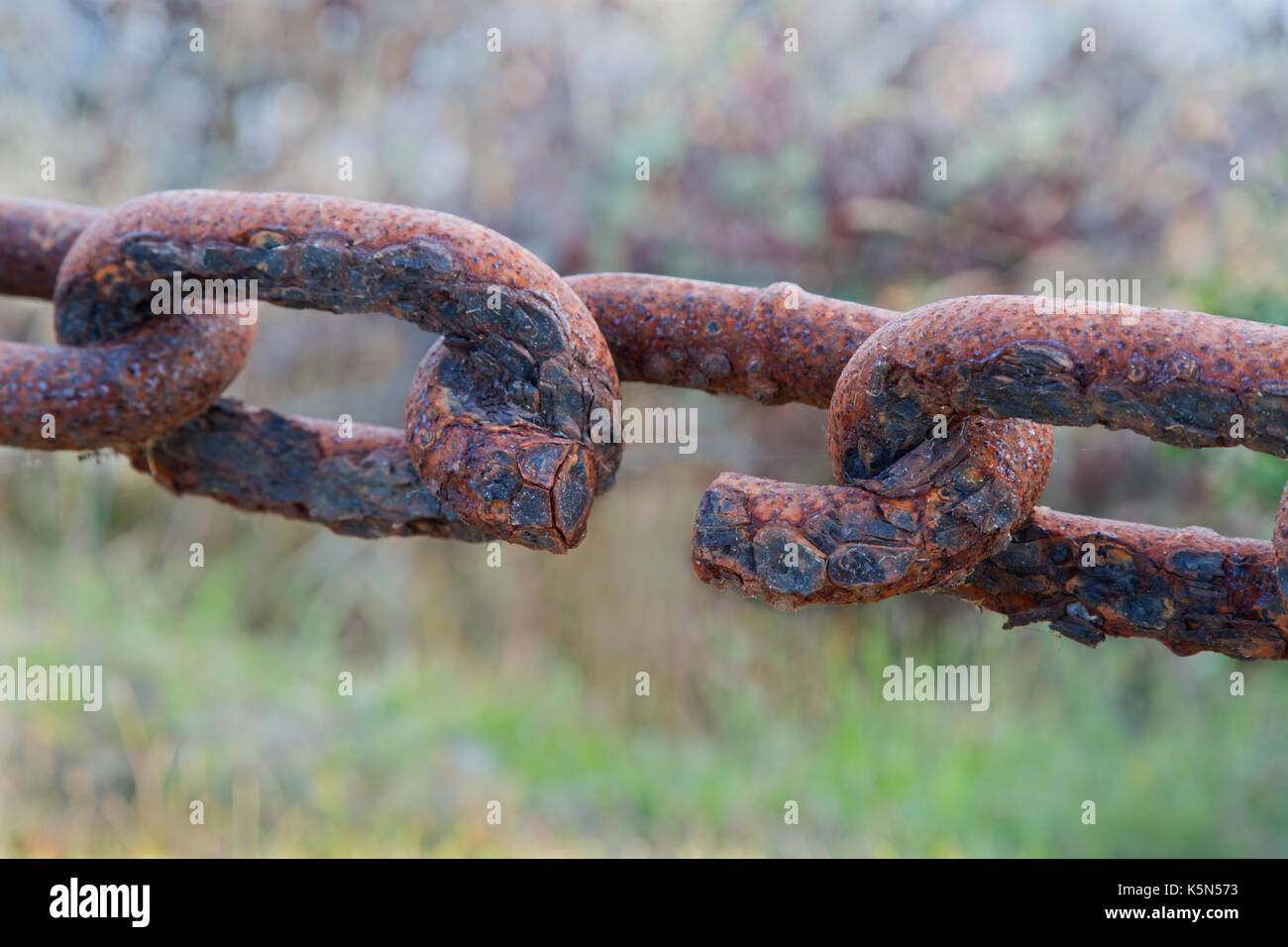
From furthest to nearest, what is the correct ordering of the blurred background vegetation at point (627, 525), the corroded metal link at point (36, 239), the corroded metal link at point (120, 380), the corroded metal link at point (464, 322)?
the blurred background vegetation at point (627, 525) → the corroded metal link at point (36, 239) → the corroded metal link at point (120, 380) → the corroded metal link at point (464, 322)

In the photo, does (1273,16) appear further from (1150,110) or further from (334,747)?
(334,747)

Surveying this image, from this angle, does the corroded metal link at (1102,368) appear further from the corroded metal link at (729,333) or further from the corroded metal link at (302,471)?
the corroded metal link at (302,471)

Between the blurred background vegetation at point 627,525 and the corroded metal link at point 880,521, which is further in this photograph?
the blurred background vegetation at point 627,525

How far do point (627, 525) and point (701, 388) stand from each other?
2437mm

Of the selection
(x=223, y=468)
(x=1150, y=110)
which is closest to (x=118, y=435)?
(x=223, y=468)

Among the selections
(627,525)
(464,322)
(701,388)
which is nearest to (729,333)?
(701,388)

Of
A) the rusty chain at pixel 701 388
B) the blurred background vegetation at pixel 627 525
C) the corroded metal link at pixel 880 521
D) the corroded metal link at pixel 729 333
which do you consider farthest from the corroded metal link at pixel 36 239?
the blurred background vegetation at pixel 627 525

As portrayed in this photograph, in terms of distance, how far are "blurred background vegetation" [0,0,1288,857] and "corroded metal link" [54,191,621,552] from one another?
1.84 m

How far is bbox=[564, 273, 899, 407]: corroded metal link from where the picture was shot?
2.43 feet

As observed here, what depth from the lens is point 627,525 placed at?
127 inches

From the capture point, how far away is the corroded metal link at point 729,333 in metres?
0.74

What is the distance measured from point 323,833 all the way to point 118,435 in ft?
6.17

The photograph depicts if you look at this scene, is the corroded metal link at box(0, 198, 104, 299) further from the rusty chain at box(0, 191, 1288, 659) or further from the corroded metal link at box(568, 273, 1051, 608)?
the corroded metal link at box(568, 273, 1051, 608)

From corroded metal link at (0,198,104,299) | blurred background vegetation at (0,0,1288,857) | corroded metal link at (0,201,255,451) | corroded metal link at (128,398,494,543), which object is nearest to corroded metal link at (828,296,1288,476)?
corroded metal link at (128,398,494,543)
